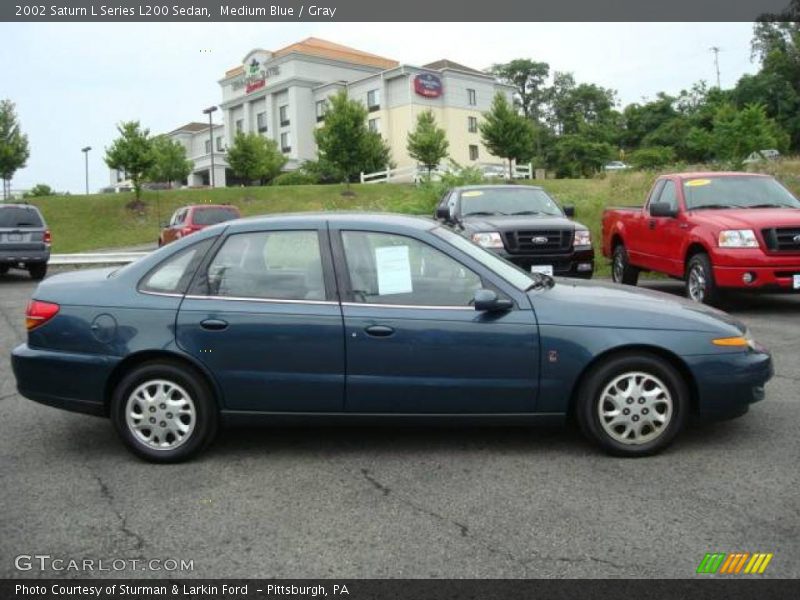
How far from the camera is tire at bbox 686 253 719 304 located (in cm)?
953

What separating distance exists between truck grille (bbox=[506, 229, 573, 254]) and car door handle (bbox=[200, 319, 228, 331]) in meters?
6.25

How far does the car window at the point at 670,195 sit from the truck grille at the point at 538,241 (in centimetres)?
148

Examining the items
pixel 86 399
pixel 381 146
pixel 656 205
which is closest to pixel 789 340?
pixel 656 205

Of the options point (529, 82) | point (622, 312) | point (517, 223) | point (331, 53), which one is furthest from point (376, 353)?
point (529, 82)

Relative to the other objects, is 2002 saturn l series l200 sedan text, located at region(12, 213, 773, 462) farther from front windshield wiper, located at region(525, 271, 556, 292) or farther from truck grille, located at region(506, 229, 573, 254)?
truck grille, located at region(506, 229, 573, 254)

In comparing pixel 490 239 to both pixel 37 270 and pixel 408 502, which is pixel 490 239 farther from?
pixel 37 270

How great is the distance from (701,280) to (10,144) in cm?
4304

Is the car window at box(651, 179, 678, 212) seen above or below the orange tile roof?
below

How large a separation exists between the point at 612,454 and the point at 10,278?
1662cm

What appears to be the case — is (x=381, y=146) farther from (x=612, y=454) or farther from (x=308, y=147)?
(x=612, y=454)

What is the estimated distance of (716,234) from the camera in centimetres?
950
